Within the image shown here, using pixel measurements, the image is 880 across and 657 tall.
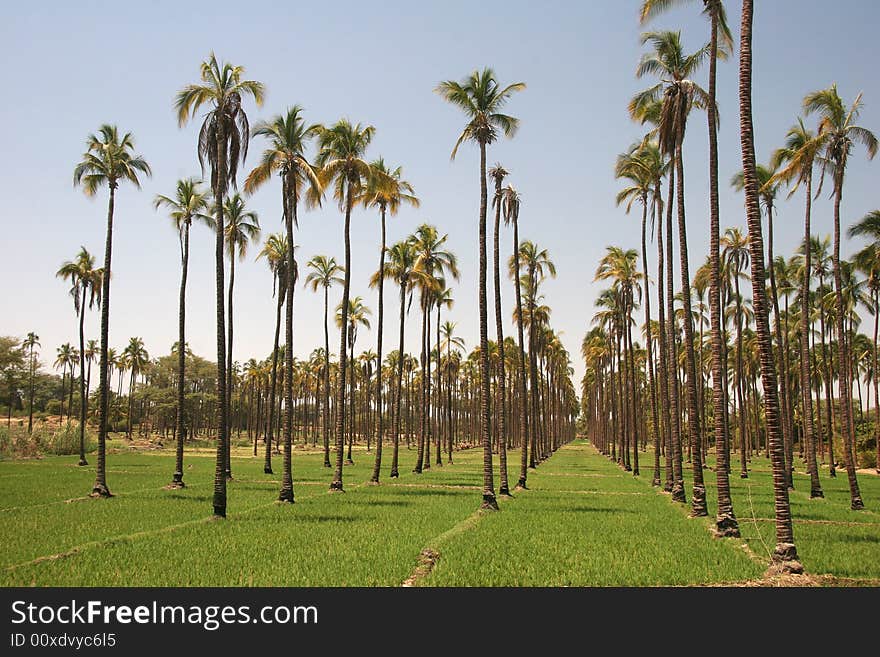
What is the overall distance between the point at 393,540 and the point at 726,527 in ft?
31.7

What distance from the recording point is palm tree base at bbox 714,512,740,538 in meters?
19.4

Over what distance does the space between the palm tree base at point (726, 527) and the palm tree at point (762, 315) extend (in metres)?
4.27

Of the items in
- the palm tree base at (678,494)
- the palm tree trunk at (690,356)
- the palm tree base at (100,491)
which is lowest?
the palm tree base at (678,494)

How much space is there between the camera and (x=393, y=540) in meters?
17.4

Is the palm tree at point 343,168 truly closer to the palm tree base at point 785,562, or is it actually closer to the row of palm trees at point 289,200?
the row of palm trees at point 289,200

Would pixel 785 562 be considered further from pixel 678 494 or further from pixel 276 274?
pixel 276 274

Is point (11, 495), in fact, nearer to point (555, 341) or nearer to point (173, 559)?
point (173, 559)

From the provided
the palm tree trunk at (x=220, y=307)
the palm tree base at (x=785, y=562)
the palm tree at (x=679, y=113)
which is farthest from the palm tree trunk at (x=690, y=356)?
the palm tree trunk at (x=220, y=307)

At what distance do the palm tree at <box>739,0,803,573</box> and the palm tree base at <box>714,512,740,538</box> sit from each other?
427 centimetres

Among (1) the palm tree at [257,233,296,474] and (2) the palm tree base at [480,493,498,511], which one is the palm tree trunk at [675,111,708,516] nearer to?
(2) the palm tree base at [480,493,498,511]

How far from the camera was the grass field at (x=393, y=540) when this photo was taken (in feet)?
42.9

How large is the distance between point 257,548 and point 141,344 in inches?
4127
